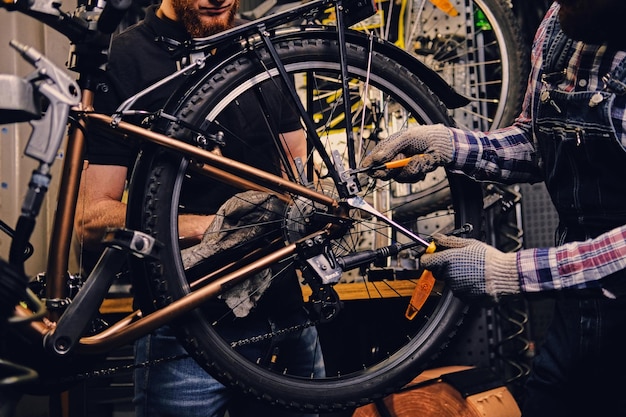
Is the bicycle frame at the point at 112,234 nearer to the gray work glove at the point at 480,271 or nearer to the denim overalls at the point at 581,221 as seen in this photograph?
the gray work glove at the point at 480,271

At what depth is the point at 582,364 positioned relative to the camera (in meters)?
1.46

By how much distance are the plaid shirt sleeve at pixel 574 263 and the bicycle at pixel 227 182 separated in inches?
9.7

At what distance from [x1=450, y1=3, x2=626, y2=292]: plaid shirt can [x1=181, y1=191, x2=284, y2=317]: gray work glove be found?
40cm

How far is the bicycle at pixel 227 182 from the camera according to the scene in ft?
4.26

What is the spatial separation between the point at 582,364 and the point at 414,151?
0.53 meters

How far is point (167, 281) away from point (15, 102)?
0.42m

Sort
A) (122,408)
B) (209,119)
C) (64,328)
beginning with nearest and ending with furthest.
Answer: (64,328), (209,119), (122,408)

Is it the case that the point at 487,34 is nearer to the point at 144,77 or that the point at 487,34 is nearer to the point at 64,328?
the point at 144,77

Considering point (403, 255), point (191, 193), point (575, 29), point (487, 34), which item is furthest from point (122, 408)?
point (575, 29)

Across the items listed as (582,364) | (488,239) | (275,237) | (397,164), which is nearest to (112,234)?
(275,237)

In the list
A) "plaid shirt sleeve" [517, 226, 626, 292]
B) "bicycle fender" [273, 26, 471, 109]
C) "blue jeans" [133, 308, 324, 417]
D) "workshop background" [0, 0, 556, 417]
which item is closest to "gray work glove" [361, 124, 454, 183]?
"bicycle fender" [273, 26, 471, 109]

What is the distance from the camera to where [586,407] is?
1.48m

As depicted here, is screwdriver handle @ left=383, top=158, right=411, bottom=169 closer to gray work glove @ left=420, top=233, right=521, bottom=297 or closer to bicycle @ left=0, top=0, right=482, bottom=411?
bicycle @ left=0, top=0, right=482, bottom=411

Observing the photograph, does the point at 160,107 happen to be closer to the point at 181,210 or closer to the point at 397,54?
the point at 181,210
